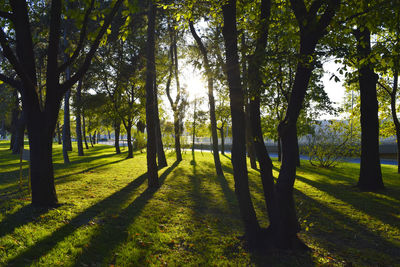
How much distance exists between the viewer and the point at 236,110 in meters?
5.01

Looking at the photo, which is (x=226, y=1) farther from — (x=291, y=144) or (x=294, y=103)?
(x=291, y=144)

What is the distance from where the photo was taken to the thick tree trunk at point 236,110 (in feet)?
16.3

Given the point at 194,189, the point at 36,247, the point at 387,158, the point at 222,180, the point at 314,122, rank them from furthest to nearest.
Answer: the point at 387,158 < the point at 314,122 < the point at 222,180 < the point at 194,189 < the point at 36,247

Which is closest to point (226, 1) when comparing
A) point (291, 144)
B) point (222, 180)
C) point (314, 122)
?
point (291, 144)

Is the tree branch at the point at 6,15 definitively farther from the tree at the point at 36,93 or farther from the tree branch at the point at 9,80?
the tree branch at the point at 9,80

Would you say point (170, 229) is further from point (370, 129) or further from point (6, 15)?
point (370, 129)

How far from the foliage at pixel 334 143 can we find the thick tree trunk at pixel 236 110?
1499 centimetres

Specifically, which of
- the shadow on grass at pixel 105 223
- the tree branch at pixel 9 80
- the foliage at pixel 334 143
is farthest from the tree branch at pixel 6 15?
the foliage at pixel 334 143

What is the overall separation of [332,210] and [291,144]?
4.69 m

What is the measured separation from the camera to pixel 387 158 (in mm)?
42375

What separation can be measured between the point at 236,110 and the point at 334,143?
15992 mm

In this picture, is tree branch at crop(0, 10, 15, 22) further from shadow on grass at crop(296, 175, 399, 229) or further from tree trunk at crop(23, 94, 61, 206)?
shadow on grass at crop(296, 175, 399, 229)

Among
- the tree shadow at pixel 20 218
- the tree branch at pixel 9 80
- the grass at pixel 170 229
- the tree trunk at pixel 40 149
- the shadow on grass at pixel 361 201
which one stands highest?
the tree branch at pixel 9 80

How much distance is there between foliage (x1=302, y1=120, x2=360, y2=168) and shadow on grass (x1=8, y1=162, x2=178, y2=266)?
573 inches
